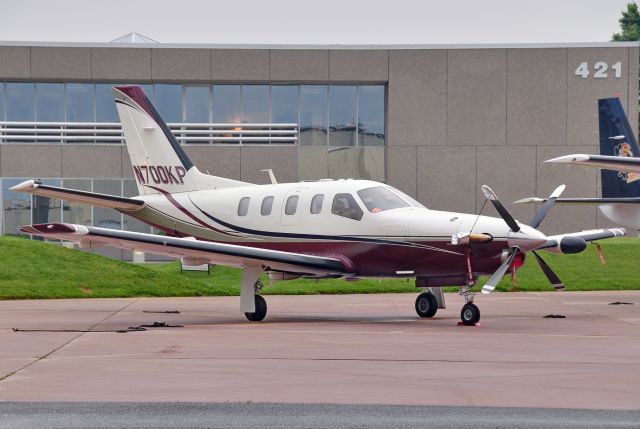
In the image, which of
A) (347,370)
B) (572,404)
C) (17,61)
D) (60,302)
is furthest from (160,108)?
(572,404)

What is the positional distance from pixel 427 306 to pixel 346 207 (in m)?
2.31

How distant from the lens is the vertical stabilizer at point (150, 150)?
2289 cm

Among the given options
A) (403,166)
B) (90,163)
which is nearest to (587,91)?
(403,166)

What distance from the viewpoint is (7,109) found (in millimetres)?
41750

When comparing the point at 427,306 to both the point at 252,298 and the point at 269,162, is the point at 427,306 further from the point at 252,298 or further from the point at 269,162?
the point at 269,162

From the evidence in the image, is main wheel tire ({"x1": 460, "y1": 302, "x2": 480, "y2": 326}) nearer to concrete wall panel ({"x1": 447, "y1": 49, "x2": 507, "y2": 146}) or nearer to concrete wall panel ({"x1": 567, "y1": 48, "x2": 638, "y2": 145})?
concrete wall panel ({"x1": 447, "y1": 49, "x2": 507, "y2": 146})

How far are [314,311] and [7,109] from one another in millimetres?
23454

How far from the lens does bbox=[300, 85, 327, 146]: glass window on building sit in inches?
1622

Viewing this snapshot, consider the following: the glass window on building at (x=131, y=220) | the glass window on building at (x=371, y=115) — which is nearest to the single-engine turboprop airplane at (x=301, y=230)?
the glass window on building at (x=131, y=220)

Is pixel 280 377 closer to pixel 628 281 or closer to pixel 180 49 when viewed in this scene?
pixel 628 281

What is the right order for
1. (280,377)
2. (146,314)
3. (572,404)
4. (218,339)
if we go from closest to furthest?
(572,404)
(280,377)
(218,339)
(146,314)

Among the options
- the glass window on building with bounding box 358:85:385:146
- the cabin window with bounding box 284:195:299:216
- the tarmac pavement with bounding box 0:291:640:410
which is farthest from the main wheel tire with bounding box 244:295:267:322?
the glass window on building with bounding box 358:85:385:146

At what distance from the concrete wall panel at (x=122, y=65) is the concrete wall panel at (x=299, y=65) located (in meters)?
4.72

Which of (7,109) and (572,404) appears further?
(7,109)
